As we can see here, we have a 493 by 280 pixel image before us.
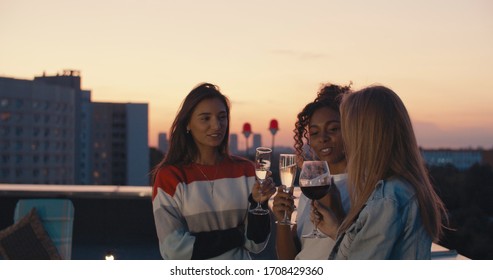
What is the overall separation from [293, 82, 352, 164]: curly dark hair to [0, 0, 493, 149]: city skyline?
0.18 metres

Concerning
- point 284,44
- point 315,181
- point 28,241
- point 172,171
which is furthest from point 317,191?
point 284,44

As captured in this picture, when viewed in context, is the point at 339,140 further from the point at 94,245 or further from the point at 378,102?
the point at 94,245

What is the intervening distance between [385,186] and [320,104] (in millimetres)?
744

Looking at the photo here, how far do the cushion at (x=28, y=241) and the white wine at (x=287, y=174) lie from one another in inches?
113

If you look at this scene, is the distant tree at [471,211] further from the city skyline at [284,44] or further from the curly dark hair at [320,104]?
the curly dark hair at [320,104]

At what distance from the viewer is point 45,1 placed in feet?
26.6

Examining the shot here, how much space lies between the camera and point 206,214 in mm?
2381

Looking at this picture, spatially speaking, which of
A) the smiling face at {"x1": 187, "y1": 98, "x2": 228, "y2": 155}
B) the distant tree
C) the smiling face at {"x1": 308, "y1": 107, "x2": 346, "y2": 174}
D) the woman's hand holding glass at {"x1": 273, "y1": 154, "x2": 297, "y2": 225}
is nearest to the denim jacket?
the woman's hand holding glass at {"x1": 273, "y1": 154, "x2": 297, "y2": 225}

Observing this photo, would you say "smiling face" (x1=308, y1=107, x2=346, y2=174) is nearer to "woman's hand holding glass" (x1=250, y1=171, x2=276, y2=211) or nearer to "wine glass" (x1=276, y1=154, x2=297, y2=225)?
"wine glass" (x1=276, y1=154, x2=297, y2=225)

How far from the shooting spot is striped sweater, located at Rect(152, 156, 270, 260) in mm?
2324

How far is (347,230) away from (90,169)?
9418cm

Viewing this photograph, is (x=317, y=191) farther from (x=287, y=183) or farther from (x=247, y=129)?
(x=247, y=129)

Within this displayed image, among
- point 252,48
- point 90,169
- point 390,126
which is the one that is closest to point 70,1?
point 252,48

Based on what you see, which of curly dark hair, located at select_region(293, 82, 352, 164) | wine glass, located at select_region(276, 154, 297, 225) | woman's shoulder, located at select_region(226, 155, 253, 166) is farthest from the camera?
woman's shoulder, located at select_region(226, 155, 253, 166)
